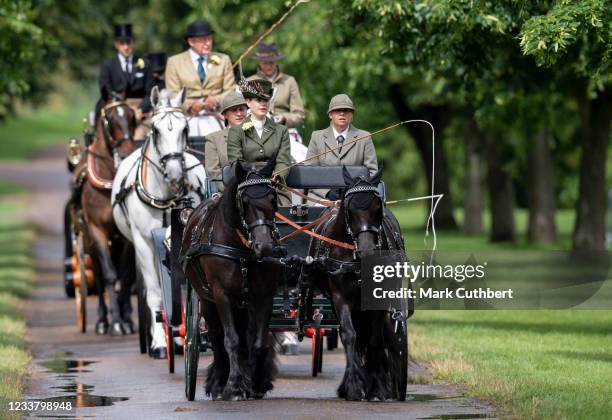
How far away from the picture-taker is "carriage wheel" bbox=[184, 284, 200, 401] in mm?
12172

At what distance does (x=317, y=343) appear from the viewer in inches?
538

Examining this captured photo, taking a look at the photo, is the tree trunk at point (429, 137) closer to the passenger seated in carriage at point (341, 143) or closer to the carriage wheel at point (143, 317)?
the carriage wheel at point (143, 317)

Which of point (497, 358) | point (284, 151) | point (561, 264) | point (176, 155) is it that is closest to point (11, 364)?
point (176, 155)

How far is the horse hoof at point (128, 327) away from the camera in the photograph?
1847 cm

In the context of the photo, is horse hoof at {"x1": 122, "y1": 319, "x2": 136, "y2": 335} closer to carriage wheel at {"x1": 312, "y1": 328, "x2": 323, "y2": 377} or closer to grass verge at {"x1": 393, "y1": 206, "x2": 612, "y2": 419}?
grass verge at {"x1": 393, "y1": 206, "x2": 612, "y2": 419}

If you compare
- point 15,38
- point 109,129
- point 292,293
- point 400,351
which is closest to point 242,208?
point 292,293

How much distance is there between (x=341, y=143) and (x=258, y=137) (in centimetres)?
77

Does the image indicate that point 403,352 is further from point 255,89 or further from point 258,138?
point 255,89

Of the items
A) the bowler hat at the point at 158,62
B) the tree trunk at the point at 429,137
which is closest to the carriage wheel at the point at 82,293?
the bowler hat at the point at 158,62

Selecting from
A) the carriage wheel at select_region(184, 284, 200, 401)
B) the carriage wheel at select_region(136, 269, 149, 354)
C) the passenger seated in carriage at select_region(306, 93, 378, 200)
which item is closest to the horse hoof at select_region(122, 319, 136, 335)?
the carriage wheel at select_region(136, 269, 149, 354)

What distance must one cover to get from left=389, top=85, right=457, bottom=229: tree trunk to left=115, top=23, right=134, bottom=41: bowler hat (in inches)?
741

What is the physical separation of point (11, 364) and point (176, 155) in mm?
2593

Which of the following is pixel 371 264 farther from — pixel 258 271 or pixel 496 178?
pixel 496 178

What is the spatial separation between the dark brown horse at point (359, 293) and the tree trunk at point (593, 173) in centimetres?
1528
